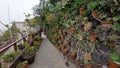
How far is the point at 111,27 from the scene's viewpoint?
269cm

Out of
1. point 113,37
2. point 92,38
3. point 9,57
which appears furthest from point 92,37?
point 9,57

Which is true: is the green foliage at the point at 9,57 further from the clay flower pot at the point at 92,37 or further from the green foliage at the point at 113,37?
the green foliage at the point at 113,37

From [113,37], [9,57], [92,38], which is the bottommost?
[9,57]

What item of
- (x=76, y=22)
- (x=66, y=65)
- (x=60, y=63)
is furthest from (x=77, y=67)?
(x=76, y=22)

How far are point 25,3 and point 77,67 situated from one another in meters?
Answer: 13.7

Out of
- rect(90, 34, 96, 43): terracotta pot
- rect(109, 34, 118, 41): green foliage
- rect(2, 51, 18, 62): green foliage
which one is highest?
rect(109, 34, 118, 41): green foliage

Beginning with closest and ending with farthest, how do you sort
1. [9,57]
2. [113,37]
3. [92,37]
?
[113,37]
[92,37]
[9,57]

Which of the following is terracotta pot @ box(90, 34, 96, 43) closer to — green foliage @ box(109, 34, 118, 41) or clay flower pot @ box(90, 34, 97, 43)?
clay flower pot @ box(90, 34, 97, 43)

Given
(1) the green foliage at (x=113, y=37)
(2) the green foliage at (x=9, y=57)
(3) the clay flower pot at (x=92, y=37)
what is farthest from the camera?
(2) the green foliage at (x=9, y=57)

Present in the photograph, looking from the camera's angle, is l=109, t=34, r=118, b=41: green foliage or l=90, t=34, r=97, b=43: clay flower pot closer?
l=109, t=34, r=118, b=41: green foliage

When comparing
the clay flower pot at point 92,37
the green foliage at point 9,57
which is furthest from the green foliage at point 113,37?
the green foliage at point 9,57

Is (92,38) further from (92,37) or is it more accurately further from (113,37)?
(113,37)

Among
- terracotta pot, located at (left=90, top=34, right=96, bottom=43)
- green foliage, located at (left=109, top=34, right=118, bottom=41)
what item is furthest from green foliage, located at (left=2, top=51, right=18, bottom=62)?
green foliage, located at (left=109, top=34, right=118, bottom=41)

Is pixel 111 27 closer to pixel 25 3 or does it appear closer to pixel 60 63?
pixel 60 63
